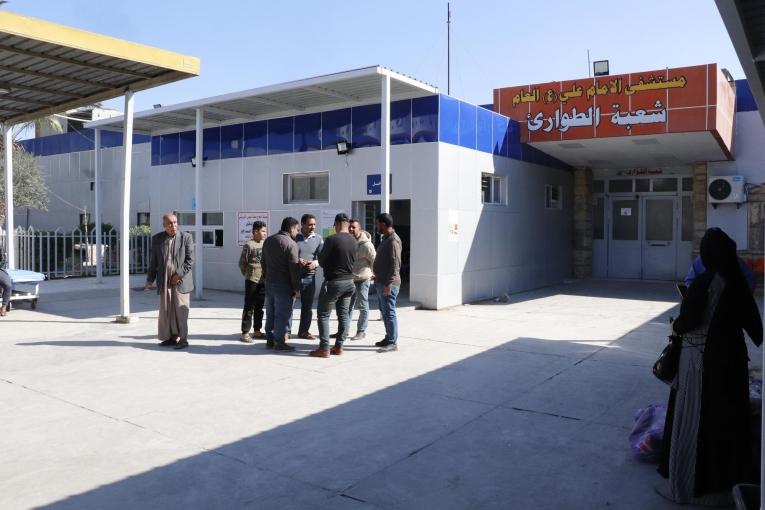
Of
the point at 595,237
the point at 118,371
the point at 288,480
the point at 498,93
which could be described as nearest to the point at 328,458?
the point at 288,480

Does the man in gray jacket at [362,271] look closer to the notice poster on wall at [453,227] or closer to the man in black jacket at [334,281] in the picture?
the man in black jacket at [334,281]

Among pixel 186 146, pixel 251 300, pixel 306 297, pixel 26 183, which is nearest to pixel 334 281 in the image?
pixel 306 297

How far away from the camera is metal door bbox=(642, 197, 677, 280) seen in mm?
18047

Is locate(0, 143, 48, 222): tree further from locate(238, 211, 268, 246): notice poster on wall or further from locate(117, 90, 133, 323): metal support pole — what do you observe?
locate(117, 90, 133, 323): metal support pole

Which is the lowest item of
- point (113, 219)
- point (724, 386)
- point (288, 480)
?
point (288, 480)

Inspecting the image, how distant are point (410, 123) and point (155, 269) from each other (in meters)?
5.98

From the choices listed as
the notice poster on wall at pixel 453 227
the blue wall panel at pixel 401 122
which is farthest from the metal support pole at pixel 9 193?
the notice poster on wall at pixel 453 227

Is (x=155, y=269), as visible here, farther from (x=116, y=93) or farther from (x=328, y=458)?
(x=328, y=458)

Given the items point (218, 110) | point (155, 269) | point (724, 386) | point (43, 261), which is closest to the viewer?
point (724, 386)

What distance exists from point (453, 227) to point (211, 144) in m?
6.69

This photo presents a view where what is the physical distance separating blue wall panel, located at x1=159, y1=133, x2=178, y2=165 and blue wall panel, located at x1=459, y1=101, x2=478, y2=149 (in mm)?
7839

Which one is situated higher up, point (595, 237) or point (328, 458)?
point (595, 237)

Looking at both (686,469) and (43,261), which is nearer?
(686,469)

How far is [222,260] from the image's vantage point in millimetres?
15258
